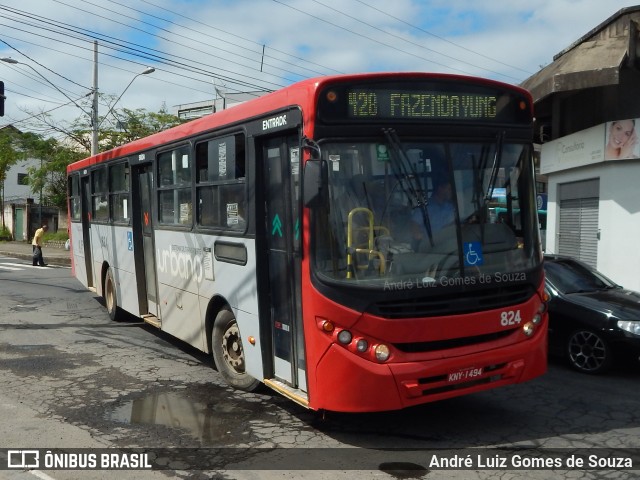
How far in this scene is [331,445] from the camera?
17.2 feet

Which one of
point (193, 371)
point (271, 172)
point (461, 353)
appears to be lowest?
point (193, 371)

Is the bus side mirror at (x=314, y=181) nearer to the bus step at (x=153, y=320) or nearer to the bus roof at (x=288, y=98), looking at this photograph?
the bus roof at (x=288, y=98)

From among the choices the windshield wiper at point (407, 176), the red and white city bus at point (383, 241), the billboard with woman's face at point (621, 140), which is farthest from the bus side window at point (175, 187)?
the billboard with woman's face at point (621, 140)

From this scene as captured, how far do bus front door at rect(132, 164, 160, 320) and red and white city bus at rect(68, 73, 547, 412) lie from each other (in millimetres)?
3025

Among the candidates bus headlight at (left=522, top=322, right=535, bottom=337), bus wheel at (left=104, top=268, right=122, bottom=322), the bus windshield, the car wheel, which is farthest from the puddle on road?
bus wheel at (left=104, top=268, right=122, bottom=322)

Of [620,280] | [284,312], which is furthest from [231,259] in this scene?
[620,280]

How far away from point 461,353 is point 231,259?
2533 millimetres

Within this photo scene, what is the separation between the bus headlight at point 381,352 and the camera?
4.89m

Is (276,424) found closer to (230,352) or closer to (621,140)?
(230,352)

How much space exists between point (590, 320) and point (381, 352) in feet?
13.2

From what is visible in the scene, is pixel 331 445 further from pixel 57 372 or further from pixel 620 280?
pixel 620 280

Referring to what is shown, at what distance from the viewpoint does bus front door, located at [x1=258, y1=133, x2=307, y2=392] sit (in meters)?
5.44

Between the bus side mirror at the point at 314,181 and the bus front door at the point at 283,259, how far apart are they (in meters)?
0.44

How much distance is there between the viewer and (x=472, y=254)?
5246mm
